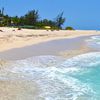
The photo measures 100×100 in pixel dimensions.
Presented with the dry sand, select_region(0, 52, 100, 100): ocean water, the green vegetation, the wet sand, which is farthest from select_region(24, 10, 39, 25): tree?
select_region(0, 52, 100, 100): ocean water

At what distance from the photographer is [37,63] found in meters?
15.6

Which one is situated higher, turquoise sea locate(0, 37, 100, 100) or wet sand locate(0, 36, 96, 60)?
turquoise sea locate(0, 37, 100, 100)

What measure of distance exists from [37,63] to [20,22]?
5269cm

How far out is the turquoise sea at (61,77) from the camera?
9117 millimetres

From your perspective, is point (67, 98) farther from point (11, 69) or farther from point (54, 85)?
point (11, 69)

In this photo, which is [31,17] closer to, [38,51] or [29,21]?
[29,21]

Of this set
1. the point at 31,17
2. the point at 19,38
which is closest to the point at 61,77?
the point at 19,38

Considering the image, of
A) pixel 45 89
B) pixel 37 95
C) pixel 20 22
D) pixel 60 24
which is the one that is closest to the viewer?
pixel 37 95

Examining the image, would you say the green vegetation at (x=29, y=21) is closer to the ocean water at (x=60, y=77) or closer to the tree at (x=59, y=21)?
the tree at (x=59, y=21)

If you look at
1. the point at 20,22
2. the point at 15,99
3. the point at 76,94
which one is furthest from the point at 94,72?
the point at 20,22

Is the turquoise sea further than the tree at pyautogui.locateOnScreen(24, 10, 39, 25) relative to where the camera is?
No

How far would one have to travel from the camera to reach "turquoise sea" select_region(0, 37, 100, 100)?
912 centimetres

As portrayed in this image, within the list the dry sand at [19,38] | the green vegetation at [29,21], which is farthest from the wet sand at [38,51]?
the green vegetation at [29,21]

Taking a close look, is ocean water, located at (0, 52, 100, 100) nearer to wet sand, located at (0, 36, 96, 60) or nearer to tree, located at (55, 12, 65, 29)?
wet sand, located at (0, 36, 96, 60)
